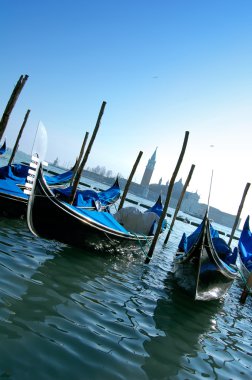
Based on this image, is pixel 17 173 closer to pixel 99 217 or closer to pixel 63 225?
pixel 99 217

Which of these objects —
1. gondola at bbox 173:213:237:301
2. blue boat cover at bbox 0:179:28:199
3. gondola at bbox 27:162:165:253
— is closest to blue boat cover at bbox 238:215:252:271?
gondola at bbox 173:213:237:301

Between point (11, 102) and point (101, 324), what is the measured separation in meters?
7.27

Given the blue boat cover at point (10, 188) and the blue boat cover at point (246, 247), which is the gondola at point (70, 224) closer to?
the blue boat cover at point (10, 188)

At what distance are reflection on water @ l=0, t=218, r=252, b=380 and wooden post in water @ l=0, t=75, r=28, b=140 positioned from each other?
10.9 ft

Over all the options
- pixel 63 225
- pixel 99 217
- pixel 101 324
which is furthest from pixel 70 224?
pixel 101 324

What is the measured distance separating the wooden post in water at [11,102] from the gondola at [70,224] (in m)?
3.48

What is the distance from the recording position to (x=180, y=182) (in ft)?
402

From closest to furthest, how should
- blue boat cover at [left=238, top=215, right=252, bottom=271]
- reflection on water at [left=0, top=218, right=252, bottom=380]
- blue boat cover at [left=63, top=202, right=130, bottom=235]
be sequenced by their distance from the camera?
reflection on water at [left=0, top=218, right=252, bottom=380] < blue boat cover at [left=63, top=202, right=130, bottom=235] < blue boat cover at [left=238, top=215, right=252, bottom=271]

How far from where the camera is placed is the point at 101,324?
3713 millimetres

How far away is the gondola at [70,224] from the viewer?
19.9ft

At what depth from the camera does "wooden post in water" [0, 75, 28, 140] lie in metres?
8.55

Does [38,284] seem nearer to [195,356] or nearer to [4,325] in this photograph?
[4,325]

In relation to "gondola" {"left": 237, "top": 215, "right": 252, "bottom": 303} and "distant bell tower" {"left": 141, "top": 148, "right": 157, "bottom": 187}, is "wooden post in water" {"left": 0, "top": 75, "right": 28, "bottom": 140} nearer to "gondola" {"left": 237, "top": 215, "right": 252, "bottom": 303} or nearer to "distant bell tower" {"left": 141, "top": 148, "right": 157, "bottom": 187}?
"gondola" {"left": 237, "top": 215, "right": 252, "bottom": 303}

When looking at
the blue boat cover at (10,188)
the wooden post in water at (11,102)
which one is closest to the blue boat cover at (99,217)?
the blue boat cover at (10,188)
